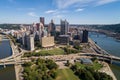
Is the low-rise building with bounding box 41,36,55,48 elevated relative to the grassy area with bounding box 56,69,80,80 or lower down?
elevated

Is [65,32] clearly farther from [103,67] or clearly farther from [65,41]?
[103,67]

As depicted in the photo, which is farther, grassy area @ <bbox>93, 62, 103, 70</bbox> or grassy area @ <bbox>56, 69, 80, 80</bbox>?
grassy area @ <bbox>93, 62, 103, 70</bbox>

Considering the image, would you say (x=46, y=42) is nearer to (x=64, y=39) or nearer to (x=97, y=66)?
(x=64, y=39)

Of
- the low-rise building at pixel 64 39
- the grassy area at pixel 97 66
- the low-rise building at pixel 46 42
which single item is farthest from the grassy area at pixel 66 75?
the low-rise building at pixel 64 39

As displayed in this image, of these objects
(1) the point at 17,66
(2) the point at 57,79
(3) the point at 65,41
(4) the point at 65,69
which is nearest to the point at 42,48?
(3) the point at 65,41

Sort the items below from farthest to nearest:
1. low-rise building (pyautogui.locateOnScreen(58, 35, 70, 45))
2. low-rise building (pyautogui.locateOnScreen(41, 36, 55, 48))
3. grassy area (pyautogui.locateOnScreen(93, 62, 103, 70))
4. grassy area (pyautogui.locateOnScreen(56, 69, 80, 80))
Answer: low-rise building (pyautogui.locateOnScreen(58, 35, 70, 45))
low-rise building (pyautogui.locateOnScreen(41, 36, 55, 48))
grassy area (pyautogui.locateOnScreen(93, 62, 103, 70))
grassy area (pyautogui.locateOnScreen(56, 69, 80, 80))

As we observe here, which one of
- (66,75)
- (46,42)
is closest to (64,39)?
(46,42)

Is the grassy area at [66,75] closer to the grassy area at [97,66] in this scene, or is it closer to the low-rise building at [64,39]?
the grassy area at [97,66]

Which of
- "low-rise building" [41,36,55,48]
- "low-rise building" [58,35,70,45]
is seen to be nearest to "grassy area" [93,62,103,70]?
"low-rise building" [41,36,55,48]

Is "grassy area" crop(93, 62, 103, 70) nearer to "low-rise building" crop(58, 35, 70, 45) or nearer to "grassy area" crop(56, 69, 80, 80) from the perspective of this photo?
"grassy area" crop(56, 69, 80, 80)
